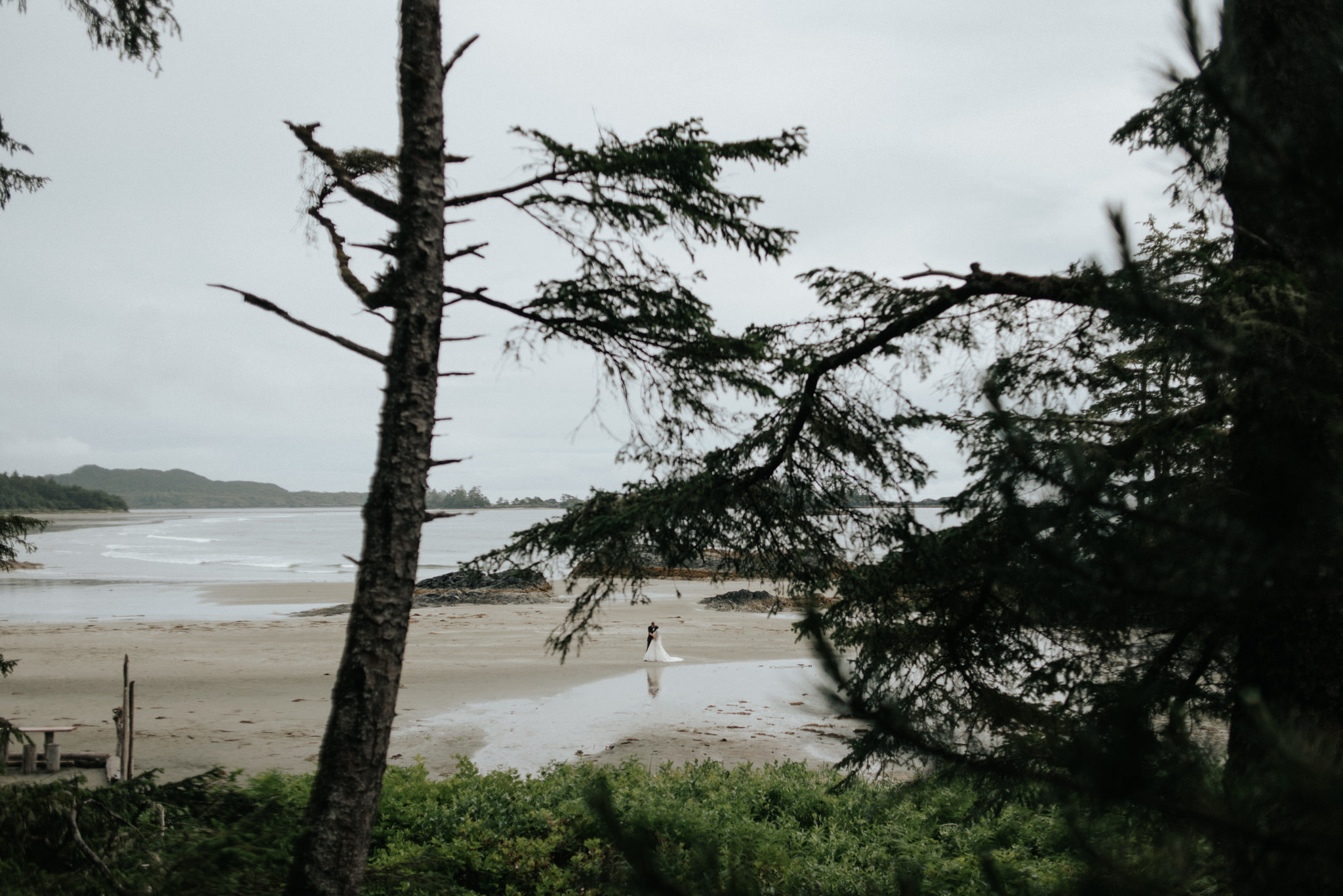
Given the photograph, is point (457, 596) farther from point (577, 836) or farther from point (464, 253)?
point (464, 253)

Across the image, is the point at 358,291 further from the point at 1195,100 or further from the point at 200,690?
the point at 200,690

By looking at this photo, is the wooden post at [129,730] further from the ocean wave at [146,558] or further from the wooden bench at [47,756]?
the ocean wave at [146,558]

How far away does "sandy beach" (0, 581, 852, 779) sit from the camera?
11273 mm

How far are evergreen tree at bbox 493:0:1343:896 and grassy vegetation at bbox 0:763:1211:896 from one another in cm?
38

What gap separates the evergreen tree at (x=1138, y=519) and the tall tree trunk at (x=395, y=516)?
0.99 meters

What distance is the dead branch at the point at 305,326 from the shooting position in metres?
4.64

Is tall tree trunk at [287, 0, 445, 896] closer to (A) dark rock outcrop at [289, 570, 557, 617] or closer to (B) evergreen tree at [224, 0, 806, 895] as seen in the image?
(B) evergreen tree at [224, 0, 806, 895]

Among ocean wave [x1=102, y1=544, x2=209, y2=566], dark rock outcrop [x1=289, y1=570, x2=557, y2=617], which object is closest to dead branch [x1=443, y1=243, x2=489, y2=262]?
dark rock outcrop [x1=289, y1=570, x2=557, y2=617]

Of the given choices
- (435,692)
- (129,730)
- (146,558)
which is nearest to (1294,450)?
(129,730)

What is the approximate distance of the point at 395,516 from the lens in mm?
4844

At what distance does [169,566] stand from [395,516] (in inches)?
1879

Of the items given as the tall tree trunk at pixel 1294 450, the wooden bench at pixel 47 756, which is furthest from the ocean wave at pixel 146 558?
the tall tree trunk at pixel 1294 450

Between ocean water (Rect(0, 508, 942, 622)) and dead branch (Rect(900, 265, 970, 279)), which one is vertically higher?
dead branch (Rect(900, 265, 970, 279))

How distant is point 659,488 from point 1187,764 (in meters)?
3.02
